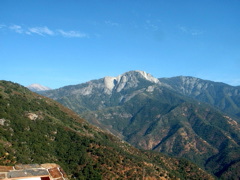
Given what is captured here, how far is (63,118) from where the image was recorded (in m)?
157

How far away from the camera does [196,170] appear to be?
15475cm

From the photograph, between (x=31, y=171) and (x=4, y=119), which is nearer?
(x=31, y=171)

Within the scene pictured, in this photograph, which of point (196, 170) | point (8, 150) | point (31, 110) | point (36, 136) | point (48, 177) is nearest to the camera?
point (48, 177)

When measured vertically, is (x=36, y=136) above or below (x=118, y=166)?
above

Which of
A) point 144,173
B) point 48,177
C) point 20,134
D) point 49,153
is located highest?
point 48,177

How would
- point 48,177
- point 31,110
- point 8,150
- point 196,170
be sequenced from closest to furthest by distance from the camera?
1. point 48,177
2. point 8,150
3. point 31,110
4. point 196,170

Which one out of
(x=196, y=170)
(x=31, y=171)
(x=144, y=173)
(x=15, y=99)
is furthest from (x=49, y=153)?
(x=196, y=170)

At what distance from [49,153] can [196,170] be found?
303 ft

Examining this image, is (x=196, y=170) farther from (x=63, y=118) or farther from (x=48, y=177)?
(x=48, y=177)

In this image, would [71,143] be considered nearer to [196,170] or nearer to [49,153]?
[49,153]

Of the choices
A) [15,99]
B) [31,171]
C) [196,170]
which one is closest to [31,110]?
[15,99]

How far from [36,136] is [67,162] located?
58.8 ft

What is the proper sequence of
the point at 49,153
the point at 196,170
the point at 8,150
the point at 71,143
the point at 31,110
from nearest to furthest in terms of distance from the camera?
the point at 8,150 → the point at 49,153 → the point at 71,143 → the point at 31,110 → the point at 196,170

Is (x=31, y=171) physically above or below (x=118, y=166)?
above
